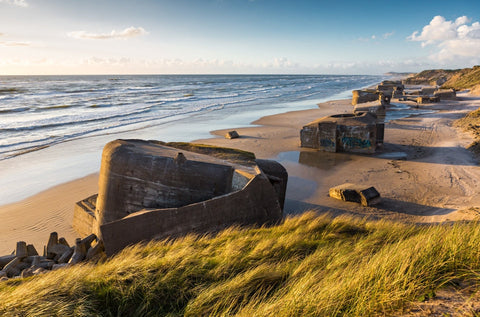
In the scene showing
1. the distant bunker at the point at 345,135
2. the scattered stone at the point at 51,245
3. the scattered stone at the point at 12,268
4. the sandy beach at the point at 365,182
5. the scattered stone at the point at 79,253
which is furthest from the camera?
the distant bunker at the point at 345,135

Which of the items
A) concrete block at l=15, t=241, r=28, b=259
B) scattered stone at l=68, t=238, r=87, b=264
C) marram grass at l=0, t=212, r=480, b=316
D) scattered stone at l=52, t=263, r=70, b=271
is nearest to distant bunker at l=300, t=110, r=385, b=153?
marram grass at l=0, t=212, r=480, b=316

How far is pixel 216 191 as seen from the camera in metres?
6.66

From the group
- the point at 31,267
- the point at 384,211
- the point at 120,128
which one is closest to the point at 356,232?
the point at 384,211

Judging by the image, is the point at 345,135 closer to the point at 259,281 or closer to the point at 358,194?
the point at 358,194

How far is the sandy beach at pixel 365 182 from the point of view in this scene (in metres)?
7.75

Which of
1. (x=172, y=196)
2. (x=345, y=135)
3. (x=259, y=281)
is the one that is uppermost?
(x=345, y=135)

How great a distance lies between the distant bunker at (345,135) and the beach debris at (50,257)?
1050cm

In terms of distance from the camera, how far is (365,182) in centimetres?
1009

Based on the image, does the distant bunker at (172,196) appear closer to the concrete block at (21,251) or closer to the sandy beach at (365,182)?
the concrete block at (21,251)

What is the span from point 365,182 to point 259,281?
7483 millimetres

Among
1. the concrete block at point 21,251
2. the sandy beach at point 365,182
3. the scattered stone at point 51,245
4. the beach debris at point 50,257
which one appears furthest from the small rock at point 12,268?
the sandy beach at point 365,182

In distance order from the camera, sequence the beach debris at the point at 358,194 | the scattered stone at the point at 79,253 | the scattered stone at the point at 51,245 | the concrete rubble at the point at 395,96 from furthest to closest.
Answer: the concrete rubble at the point at 395,96 → the beach debris at the point at 358,194 → the scattered stone at the point at 51,245 → the scattered stone at the point at 79,253

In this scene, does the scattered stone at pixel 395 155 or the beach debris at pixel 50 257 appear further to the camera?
the scattered stone at pixel 395 155

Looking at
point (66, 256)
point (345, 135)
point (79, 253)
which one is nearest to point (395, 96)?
point (345, 135)
